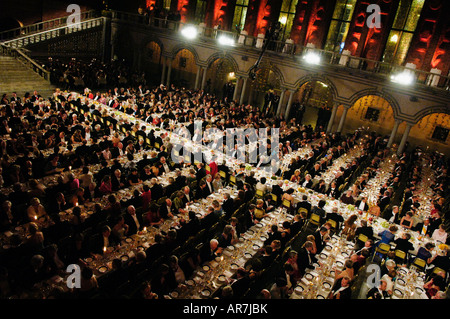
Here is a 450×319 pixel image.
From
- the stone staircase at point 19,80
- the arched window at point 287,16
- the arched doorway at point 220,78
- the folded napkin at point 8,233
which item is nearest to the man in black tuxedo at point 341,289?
the folded napkin at point 8,233

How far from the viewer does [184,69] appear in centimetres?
3209

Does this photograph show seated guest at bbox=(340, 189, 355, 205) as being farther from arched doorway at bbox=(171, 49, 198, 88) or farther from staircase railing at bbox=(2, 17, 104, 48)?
staircase railing at bbox=(2, 17, 104, 48)

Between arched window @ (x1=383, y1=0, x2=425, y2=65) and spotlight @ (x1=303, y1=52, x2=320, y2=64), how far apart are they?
5703 mm

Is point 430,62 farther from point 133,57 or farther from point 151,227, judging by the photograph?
point 133,57

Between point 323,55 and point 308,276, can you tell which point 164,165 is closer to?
point 308,276

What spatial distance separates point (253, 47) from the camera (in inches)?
945

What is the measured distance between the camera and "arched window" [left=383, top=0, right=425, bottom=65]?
2192cm

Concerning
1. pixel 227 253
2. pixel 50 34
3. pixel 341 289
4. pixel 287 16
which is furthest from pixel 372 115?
pixel 50 34

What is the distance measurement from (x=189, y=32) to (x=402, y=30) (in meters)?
16.7

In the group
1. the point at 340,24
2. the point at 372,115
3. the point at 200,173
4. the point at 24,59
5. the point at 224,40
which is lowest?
the point at 200,173

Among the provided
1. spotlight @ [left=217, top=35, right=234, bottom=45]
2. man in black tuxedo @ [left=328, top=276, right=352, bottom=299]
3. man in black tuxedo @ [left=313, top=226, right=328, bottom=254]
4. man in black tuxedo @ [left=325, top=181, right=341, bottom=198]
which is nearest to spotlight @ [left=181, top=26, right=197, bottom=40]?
spotlight @ [left=217, top=35, right=234, bottom=45]
